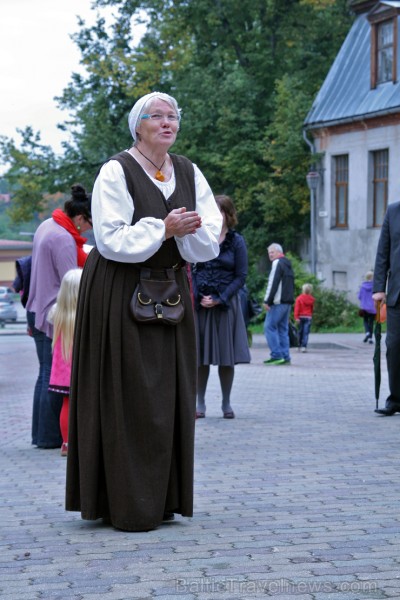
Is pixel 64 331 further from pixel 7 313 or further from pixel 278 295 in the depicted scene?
pixel 7 313

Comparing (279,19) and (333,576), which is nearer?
(333,576)

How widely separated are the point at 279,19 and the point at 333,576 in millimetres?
36944

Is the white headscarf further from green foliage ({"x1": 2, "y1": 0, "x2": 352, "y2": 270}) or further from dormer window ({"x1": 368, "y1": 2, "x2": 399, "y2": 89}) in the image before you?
green foliage ({"x1": 2, "y1": 0, "x2": 352, "y2": 270})

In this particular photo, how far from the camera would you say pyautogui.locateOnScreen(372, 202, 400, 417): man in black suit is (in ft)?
32.7

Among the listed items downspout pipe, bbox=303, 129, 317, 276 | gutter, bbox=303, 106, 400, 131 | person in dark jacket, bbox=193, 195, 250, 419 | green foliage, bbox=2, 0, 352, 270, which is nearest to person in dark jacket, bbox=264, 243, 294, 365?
person in dark jacket, bbox=193, 195, 250, 419

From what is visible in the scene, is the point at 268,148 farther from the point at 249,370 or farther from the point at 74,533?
the point at 74,533

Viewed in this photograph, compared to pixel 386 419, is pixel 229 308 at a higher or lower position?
higher

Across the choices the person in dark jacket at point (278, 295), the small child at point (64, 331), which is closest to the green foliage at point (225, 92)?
the person in dark jacket at point (278, 295)

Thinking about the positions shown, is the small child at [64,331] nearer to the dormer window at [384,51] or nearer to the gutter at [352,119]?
the gutter at [352,119]

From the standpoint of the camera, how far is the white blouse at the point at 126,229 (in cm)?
529

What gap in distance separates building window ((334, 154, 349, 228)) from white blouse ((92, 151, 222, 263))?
1204 inches

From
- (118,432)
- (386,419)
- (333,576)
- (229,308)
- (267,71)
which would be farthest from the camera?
(267,71)

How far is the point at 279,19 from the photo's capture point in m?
39.8

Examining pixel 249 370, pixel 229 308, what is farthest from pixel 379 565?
pixel 249 370
